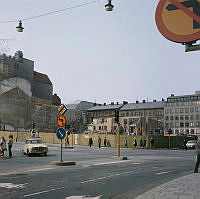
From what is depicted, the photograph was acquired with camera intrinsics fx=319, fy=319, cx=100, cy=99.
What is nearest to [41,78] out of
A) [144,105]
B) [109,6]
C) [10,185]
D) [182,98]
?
[144,105]

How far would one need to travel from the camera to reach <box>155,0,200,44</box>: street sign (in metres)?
5.54

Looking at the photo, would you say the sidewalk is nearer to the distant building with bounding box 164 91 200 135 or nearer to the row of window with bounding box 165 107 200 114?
the distant building with bounding box 164 91 200 135

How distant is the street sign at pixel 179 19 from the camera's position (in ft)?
18.2

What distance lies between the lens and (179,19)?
5.80 m

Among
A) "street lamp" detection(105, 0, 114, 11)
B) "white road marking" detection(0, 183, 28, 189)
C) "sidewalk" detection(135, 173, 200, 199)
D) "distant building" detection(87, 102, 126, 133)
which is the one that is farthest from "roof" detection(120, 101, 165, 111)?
"white road marking" detection(0, 183, 28, 189)

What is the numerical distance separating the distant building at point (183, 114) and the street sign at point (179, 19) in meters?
116

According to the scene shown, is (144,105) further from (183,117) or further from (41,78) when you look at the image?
(41,78)

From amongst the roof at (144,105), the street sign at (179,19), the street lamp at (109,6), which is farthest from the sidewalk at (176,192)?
the roof at (144,105)

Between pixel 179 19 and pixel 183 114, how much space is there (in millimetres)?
122095

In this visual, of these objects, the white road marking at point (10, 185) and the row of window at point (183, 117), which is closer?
the white road marking at point (10, 185)

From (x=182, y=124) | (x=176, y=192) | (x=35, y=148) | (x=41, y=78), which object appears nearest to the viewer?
(x=176, y=192)

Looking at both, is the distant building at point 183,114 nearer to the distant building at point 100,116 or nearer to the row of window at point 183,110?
the row of window at point 183,110

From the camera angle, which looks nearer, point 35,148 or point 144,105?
point 35,148

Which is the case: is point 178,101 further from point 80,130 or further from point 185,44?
point 185,44
